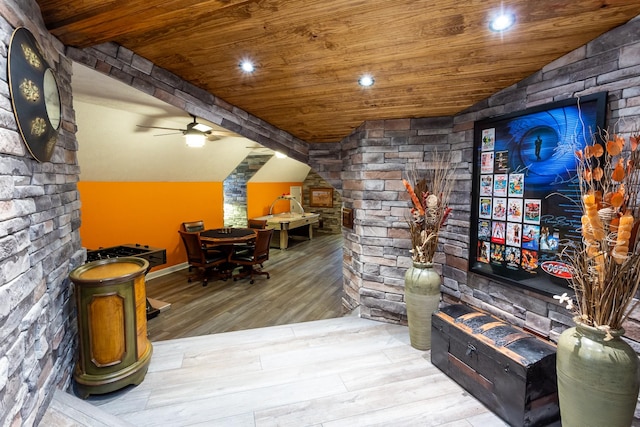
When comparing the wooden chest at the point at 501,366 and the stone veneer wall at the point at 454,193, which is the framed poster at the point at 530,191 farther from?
the wooden chest at the point at 501,366

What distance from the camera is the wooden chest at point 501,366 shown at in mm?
1733

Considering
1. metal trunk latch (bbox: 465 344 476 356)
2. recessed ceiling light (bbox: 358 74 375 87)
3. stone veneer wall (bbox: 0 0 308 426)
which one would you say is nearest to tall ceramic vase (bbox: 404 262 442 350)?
metal trunk latch (bbox: 465 344 476 356)

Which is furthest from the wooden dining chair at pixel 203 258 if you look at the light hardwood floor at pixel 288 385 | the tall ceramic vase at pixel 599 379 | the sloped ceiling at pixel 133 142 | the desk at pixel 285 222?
the tall ceramic vase at pixel 599 379

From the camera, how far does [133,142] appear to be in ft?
14.1

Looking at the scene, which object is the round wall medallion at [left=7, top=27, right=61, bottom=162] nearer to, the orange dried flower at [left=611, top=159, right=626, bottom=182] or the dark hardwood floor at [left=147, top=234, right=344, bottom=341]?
the dark hardwood floor at [left=147, top=234, right=344, bottom=341]

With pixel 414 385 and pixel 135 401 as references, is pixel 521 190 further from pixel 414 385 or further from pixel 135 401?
pixel 135 401

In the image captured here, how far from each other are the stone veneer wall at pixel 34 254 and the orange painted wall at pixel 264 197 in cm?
577

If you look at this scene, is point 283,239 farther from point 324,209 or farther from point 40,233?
point 40,233

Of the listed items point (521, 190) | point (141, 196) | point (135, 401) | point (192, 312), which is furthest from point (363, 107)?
point (141, 196)

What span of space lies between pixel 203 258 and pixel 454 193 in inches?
157

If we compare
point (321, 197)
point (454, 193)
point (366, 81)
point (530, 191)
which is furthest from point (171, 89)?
point (321, 197)

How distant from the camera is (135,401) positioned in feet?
6.55

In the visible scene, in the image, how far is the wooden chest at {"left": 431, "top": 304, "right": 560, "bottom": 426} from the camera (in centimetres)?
173

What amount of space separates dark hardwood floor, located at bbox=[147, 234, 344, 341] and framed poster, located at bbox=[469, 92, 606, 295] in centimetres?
219
